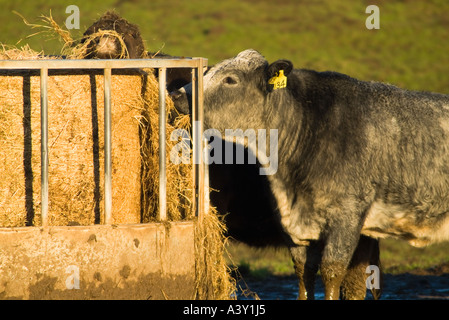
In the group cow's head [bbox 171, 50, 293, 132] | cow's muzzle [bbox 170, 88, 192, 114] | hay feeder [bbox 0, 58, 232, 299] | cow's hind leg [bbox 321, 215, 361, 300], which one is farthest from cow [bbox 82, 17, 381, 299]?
hay feeder [bbox 0, 58, 232, 299]

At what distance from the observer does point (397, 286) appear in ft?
26.7

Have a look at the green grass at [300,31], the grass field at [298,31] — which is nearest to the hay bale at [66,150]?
the grass field at [298,31]

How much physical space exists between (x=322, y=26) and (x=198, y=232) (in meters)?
22.6

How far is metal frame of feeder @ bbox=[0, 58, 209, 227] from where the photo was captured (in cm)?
514

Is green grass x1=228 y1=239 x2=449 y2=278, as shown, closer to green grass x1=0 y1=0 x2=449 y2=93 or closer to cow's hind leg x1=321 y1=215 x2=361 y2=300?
cow's hind leg x1=321 y1=215 x2=361 y2=300

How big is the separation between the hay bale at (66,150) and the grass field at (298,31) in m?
14.4

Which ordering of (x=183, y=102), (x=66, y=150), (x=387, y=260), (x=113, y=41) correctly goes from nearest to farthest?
(x=66, y=150)
(x=183, y=102)
(x=113, y=41)
(x=387, y=260)

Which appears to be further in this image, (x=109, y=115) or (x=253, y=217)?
(x=253, y=217)

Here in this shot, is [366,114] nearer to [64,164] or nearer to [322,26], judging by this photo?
[64,164]

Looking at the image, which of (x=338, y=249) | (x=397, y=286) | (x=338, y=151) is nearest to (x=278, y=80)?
(x=338, y=151)

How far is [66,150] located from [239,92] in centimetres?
161

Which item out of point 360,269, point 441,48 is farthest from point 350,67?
point 360,269

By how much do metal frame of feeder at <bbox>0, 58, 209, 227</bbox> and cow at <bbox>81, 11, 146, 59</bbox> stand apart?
1239mm

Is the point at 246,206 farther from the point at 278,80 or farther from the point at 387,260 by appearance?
the point at 387,260
